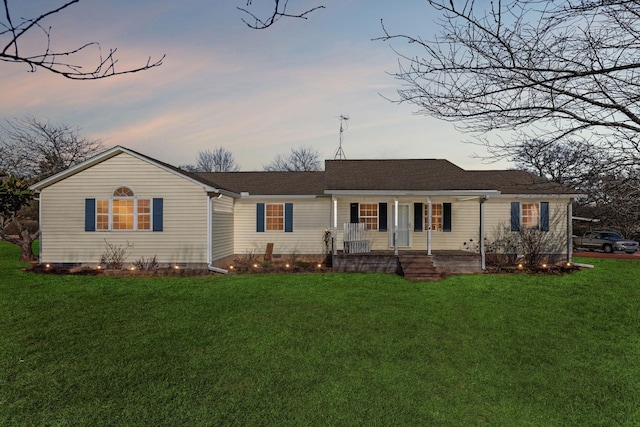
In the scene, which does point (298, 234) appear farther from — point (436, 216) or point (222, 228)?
point (436, 216)

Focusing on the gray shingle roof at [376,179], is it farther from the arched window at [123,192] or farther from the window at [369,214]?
the arched window at [123,192]

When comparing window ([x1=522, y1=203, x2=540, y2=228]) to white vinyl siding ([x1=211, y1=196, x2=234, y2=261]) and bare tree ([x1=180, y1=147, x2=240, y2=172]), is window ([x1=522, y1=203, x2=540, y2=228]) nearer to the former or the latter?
white vinyl siding ([x1=211, y1=196, x2=234, y2=261])

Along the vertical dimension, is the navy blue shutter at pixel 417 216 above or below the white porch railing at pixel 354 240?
above

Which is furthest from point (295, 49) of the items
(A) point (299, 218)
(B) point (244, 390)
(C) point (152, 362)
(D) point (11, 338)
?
(A) point (299, 218)

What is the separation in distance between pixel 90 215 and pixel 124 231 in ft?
4.75

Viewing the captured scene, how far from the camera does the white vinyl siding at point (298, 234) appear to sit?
55.6 ft

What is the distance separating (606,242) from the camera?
80.3 feet

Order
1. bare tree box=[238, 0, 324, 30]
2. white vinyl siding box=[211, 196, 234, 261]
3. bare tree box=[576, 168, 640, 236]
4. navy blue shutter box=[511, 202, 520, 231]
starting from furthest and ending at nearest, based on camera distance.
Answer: navy blue shutter box=[511, 202, 520, 231] → white vinyl siding box=[211, 196, 234, 261] → bare tree box=[576, 168, 640, 236] → bare tree box=[238, 0, 324, 30]

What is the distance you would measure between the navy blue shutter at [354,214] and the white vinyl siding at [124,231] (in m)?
6.54

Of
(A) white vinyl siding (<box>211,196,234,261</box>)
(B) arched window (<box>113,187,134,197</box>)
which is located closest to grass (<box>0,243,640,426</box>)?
(A) white vinyl siding (<box>211,196,234,261</box>)

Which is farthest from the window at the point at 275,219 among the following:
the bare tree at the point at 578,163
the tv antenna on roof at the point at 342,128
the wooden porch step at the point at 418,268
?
the bare tree at the point at 578,163

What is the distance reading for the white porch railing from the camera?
15.0 m

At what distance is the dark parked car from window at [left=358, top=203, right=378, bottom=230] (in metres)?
16.2

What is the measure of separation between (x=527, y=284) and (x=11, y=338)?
13617mm
